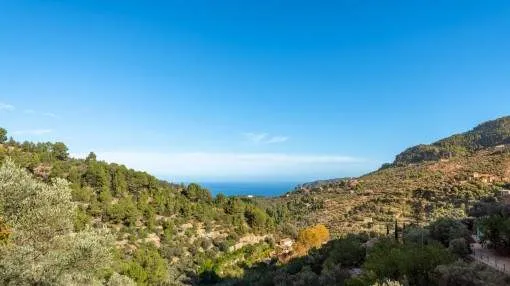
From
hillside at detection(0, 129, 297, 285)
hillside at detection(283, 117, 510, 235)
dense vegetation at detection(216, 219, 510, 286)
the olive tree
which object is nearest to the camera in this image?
the olive tree

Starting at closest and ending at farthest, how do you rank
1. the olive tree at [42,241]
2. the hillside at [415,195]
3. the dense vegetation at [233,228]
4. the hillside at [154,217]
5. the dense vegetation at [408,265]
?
the olive tree at [42,241] < the dense vegetation at [233,228] < the dense vegetation at [408,265] < the hillside at [154,217] < the hillside at [415,195]

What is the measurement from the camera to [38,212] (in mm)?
18109

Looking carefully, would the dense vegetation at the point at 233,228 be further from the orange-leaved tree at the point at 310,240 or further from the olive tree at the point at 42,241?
the orange-leaved tree at the point at 310,240

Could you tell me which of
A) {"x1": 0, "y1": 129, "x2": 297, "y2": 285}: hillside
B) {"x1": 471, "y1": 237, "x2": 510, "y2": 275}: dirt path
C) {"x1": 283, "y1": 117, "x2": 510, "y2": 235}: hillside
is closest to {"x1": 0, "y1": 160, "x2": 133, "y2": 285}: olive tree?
{"x1": 471, "y1": 237, "x2": 510, "y2": 275}: dirt path

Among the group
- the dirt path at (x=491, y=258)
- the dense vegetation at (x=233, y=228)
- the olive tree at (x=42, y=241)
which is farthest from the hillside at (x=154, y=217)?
the dirt path at (x=491, y=258)

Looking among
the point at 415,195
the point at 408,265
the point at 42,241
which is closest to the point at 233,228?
the point at 415,195

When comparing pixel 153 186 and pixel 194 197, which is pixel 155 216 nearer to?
pixel 153 186

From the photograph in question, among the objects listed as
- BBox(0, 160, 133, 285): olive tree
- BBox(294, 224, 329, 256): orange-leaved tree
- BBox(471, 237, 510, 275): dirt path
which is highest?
BBox(0, 160, 133, 285): olive tree

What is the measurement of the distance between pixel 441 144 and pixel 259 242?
99.0m

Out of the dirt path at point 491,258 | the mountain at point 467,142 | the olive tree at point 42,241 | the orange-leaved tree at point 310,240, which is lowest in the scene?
the orange-leaved tree at point 310,240

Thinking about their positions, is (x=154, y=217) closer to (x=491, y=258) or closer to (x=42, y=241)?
(x=42, y=241)

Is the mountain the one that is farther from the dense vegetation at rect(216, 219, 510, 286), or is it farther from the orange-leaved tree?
the dense vegetation at rect(216, 219, 510, 286)

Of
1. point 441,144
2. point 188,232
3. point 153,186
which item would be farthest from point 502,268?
point 441,144

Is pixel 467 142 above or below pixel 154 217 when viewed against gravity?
above
